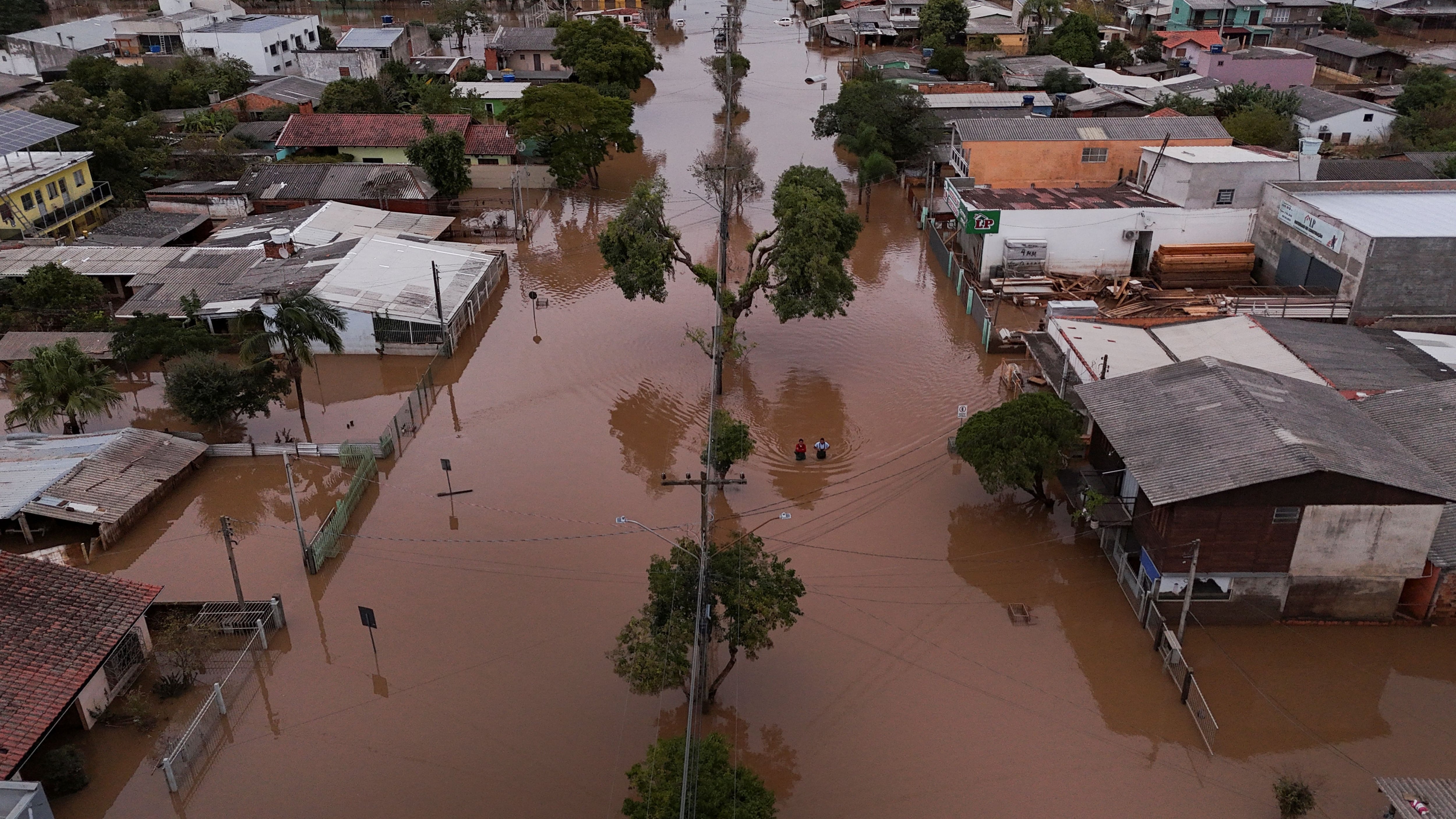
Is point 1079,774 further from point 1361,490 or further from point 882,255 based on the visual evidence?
point 882,255

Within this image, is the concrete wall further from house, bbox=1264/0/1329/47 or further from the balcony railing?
house, bbox=1264/0/1329/47

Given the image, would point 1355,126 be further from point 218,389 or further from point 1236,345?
point 218,389

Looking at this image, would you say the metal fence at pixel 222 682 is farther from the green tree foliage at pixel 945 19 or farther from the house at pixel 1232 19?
the house at pixel 1232 19

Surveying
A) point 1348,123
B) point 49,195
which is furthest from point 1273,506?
point 49,195

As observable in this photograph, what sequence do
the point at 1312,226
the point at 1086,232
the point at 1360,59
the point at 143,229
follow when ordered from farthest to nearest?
the point at 1360,59
the point at 143,229
the point at 1086,232
the point at 1312,226

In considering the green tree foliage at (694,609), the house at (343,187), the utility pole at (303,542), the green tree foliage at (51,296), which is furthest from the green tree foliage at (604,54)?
the green tree foliage at (694,609)
